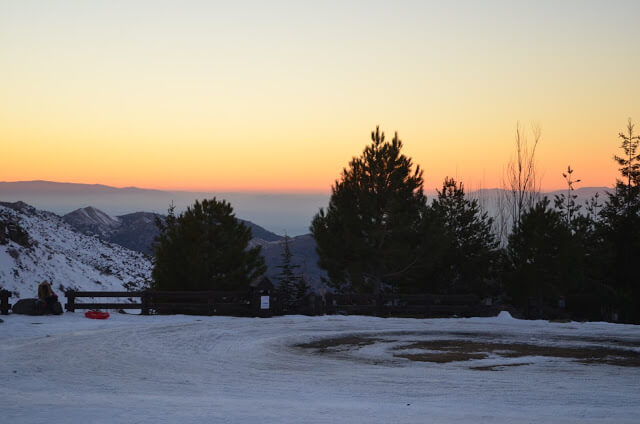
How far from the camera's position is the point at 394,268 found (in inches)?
1266

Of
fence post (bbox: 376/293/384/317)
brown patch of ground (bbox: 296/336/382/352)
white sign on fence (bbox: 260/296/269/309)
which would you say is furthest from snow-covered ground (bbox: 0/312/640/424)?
fence post (bbox: 376/293/384/317)

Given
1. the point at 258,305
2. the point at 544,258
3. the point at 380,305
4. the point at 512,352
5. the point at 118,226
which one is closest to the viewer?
the point at 512,352

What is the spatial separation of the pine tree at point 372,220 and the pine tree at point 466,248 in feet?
14.1

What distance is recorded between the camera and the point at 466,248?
3628cm

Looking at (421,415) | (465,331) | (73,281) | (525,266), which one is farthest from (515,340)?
(73,281)

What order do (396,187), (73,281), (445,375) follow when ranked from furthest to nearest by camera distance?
(73,281)
(396,187)
(445,375)

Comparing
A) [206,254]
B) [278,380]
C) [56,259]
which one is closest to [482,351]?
[278,380]

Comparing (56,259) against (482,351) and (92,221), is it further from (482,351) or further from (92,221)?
(92,221)

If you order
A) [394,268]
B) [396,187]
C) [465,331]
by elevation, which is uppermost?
[396,187]

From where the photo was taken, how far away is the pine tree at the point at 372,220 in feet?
103

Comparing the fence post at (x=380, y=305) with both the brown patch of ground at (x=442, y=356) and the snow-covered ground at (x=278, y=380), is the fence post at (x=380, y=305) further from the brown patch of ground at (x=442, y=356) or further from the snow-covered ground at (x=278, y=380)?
the brown patch of ground at (x=442, y=356)

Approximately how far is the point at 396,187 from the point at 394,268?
4.19 metres

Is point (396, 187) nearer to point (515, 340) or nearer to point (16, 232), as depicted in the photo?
point (515, 340)

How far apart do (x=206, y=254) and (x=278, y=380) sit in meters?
20.6
